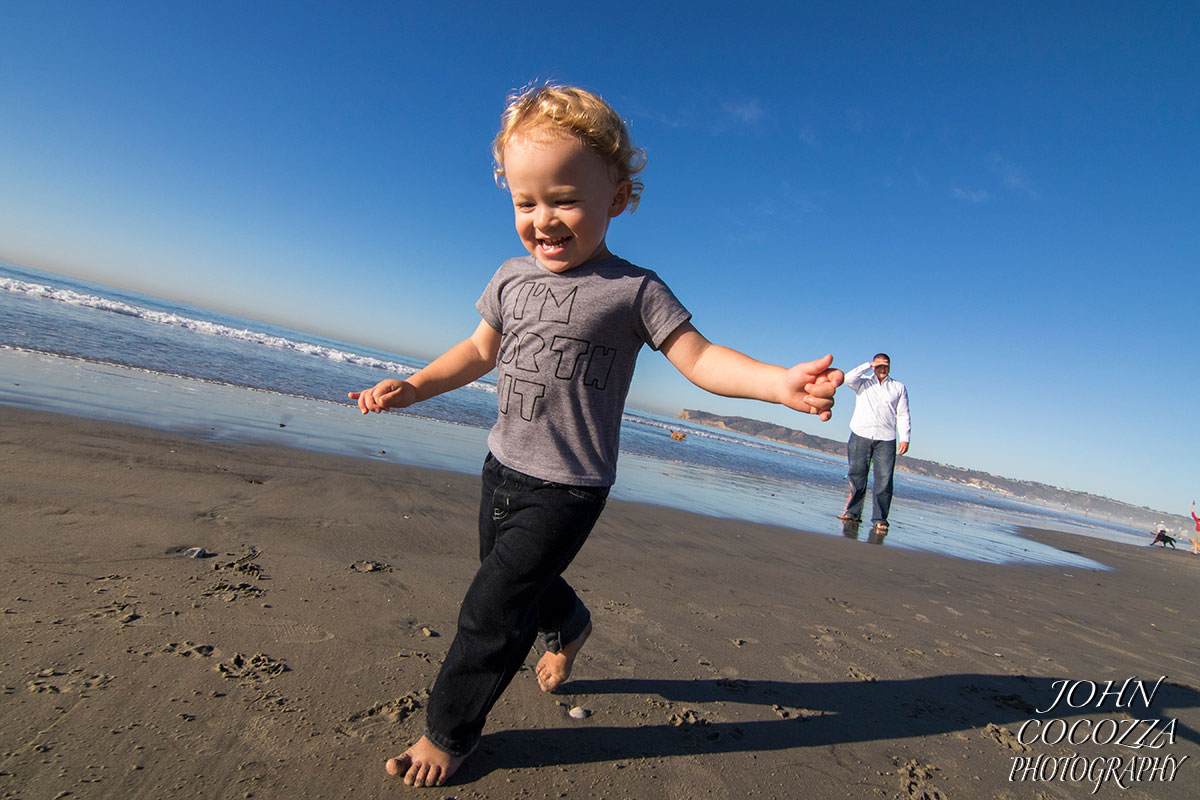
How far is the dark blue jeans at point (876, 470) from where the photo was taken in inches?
283

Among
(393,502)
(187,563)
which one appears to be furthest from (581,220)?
(393,502)

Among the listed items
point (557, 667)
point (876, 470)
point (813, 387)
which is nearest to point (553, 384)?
point (813, 387)

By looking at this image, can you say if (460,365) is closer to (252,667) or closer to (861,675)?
(252,667)

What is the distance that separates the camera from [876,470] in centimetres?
735

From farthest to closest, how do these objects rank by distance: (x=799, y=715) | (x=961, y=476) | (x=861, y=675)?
(x=961, y=476), (x=861, y=675), (x=799, y=715)

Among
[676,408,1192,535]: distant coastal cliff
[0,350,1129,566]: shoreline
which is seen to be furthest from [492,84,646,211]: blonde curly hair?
[676,408,1192,535]: distant coastal cliff

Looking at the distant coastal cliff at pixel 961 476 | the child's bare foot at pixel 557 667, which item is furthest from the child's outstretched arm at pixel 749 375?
the distant coastal cliff at pixel 961 476

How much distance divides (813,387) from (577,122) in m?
1.02

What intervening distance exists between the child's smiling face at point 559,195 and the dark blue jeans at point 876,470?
638cm

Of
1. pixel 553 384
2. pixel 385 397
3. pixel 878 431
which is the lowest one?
pixel 385 397

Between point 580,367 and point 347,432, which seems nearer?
point 580,367

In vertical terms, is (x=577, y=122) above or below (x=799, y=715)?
above

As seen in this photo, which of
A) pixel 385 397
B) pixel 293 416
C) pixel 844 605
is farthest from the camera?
pixel 293 416

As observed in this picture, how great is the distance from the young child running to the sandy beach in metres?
0.24
